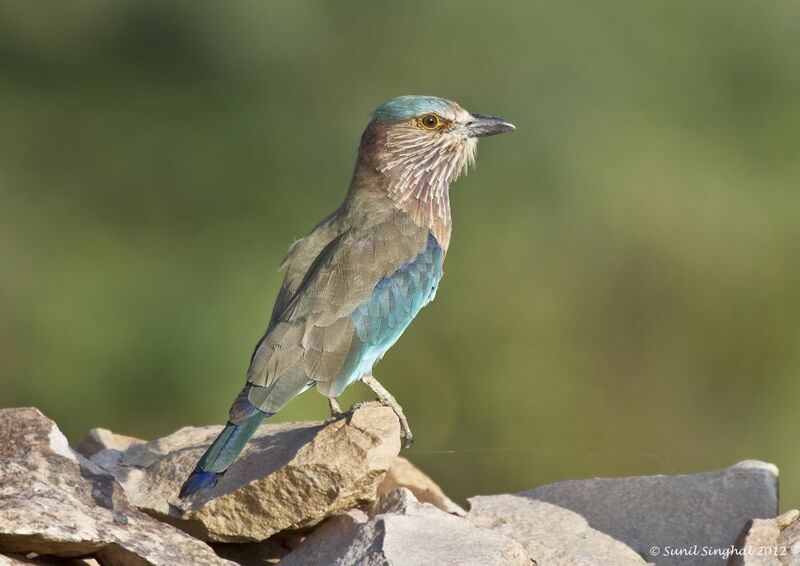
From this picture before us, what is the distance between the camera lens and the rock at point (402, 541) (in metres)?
4.93

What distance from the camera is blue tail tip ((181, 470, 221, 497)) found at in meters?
5.27

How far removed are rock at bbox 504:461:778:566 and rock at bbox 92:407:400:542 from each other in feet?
3.06

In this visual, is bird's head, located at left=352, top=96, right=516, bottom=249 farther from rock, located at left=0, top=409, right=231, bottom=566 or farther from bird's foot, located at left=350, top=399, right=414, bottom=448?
rock, located at left=0, top=409, right=231, bottom=566

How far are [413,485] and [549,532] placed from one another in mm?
899

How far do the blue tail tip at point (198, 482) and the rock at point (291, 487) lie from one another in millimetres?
113

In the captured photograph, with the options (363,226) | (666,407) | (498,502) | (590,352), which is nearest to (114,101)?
(590,352)

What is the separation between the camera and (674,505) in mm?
5996

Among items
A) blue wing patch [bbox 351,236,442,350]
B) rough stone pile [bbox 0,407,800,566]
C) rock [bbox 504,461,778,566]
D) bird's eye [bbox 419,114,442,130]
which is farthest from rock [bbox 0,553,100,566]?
bird's eye [bbox 419,114,442,130]

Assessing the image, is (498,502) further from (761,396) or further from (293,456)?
(761,396)

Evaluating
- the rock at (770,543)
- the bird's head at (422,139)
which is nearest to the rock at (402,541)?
the rock at (770,543)

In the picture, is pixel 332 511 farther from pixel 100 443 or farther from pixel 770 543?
pixel 770 543

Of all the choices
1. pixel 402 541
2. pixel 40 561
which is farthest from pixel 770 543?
pixel 40 561

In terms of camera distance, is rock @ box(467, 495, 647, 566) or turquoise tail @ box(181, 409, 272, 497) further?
rock @ box(467, 495, 647, 566)

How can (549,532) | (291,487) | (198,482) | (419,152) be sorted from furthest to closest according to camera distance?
(419,152)
(549,532)
(291,487)
(198,482)
